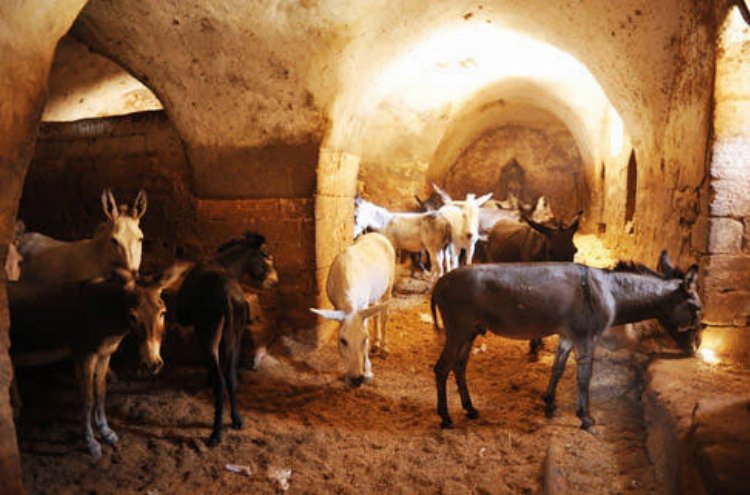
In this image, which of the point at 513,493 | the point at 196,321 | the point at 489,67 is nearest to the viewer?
the point at 513,493

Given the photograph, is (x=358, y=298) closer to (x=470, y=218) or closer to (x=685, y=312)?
(x=685, y=312)

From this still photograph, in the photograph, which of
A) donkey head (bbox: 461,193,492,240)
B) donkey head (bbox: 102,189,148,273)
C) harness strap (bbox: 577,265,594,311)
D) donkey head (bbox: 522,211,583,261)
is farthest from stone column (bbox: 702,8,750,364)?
donkey head (bbox: 102,189,148,273)

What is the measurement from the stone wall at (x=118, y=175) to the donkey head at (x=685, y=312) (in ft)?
17.5

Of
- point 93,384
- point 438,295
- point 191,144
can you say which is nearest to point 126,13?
point 191,144

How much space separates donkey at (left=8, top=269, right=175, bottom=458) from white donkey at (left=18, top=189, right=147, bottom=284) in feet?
3.01

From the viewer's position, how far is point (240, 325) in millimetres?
4105

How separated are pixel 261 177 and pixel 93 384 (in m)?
2.89

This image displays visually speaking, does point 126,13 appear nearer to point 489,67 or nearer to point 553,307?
point 553,307

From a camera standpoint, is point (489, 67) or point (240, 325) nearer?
point (240, 325)

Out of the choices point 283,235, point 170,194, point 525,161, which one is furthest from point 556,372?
point 525,161

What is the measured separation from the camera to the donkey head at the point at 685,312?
3697 mm

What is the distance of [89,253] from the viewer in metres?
4.85

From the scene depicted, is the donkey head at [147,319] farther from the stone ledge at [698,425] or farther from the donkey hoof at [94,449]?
the stone ledge at [698,425]

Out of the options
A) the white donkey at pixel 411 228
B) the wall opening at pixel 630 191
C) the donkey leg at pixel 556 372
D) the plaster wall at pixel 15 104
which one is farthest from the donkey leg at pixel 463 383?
the wall opening at pixel 630 191
